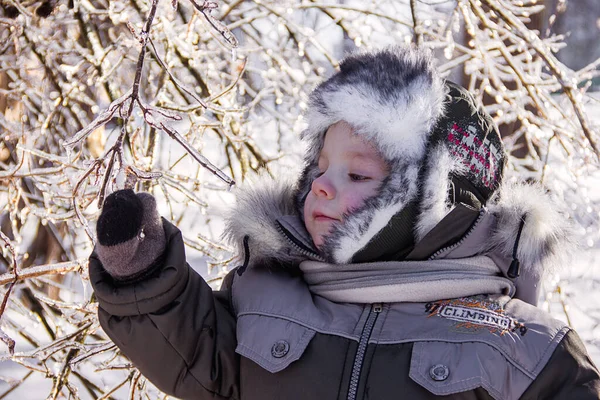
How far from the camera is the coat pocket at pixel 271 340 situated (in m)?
1.86

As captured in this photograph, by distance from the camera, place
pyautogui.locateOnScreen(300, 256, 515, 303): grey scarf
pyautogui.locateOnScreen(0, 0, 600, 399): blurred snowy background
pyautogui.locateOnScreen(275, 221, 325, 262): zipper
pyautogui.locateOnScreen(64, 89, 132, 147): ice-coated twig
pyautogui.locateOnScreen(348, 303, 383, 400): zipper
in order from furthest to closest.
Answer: pyautogui.locateOnScreen(0, 0, 600, 399): blurred snowy background, pyautogui.locateOnScreen(275, 221, 325, 262): zipper, pyautogui.locateOnScreen(300, 256, 515, 303): grey scarf, pyautogui.locateOnScreen(348, 303, 383, 400): zipper, pyautogui.locateOnScreen(64, 89, 132, 147): ice-coated twig

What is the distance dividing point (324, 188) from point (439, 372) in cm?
52

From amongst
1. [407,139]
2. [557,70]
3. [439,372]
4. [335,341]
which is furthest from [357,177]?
[557,70]

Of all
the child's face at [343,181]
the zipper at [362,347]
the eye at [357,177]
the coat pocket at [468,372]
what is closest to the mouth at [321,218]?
the child's face at [343,181]

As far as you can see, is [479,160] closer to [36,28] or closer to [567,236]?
[567,236]

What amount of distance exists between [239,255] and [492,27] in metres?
1.44

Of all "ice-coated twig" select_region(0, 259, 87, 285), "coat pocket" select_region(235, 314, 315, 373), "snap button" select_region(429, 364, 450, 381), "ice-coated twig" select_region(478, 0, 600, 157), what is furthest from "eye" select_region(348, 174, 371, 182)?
"ice-coated twig" select_region(478, 0, 600, 157)

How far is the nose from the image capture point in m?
1.96

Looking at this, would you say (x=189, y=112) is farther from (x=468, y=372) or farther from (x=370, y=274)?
(x=468, y=372)

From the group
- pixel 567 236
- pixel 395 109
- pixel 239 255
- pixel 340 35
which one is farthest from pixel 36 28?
pixel 567 236

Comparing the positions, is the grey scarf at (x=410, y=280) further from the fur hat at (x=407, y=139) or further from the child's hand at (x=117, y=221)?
the child's hand at (x=117, y=221)

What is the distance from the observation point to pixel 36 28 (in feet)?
11.8

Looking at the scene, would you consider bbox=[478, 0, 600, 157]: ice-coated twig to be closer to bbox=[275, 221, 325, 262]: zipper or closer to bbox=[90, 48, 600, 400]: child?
bbox=[90, 48, 600, 400]: child

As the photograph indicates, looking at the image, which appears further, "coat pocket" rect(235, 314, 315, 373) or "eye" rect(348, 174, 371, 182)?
"eye" rect(348, 174, 371, 182)
